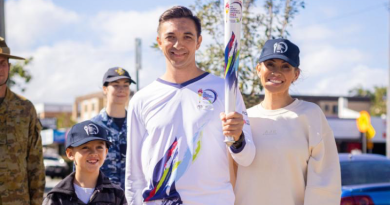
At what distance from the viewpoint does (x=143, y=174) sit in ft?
11.3

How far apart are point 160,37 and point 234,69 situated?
0.63 m

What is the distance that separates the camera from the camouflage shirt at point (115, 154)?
517 centimetres

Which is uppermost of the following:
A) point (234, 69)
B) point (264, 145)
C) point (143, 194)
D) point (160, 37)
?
point (160, 37)

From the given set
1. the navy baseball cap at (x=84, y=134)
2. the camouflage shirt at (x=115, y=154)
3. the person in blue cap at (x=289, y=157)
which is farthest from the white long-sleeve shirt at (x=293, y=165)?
the camouflage shirt at (x=115, y=154)

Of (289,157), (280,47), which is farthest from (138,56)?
(289,157)

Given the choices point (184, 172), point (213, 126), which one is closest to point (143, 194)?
point (184, 172)

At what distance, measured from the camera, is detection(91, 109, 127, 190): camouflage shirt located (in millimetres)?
5168

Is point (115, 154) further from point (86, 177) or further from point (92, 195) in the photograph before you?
point (92, 195)

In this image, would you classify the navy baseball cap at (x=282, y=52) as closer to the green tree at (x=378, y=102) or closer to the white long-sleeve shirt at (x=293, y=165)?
the white long-sleeve shirt at (x=293, y=165)

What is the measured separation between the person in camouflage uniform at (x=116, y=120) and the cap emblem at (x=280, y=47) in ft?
7.02

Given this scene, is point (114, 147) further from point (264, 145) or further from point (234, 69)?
point (234, 69)

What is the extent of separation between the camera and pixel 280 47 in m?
3.74

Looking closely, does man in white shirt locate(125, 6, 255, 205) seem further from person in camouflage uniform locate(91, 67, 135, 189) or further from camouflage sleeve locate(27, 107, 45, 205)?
person in camouflage uniform locate(91, 67, 135, 189)

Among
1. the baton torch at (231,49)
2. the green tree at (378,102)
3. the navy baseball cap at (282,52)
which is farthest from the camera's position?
the green tree at (378,102)
